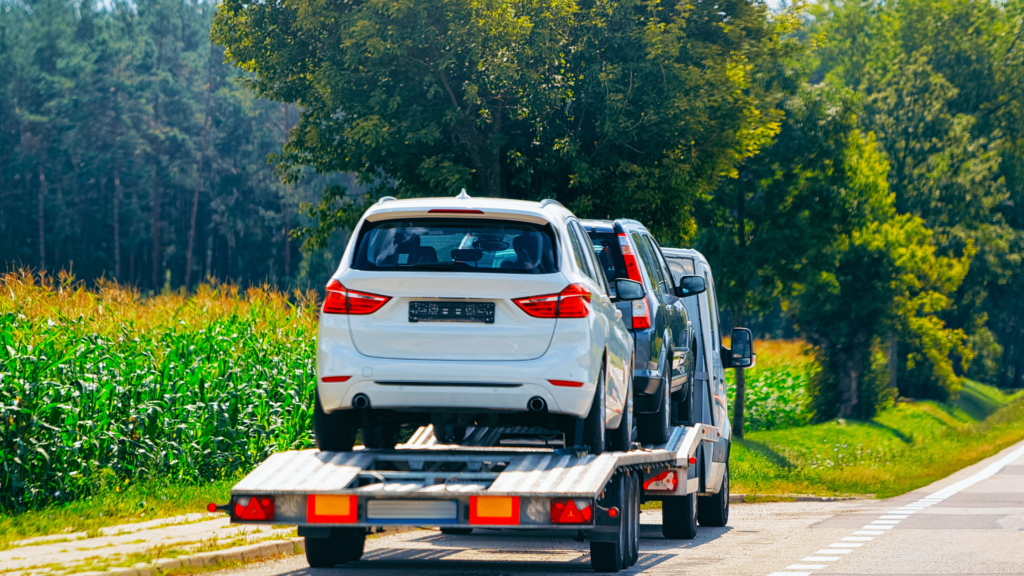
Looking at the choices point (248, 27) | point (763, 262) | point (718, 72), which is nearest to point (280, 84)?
point (248, 27)

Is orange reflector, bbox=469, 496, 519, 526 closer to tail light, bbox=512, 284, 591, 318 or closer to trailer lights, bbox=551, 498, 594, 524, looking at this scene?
trailer lights, bbox=551, 498, 594, 524

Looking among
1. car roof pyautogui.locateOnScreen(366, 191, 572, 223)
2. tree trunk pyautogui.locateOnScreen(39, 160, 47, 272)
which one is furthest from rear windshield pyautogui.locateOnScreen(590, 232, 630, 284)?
tree trunk pyautogui.locateOnScreen(39, 160, 47, 272)

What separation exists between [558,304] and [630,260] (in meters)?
2.86

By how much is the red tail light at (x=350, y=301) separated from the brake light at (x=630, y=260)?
3290 mm

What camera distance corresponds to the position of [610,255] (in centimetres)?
1144

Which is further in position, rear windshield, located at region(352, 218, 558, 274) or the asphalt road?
the asphalt road

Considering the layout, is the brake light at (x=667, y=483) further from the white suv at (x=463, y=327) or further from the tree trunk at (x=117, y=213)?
the tree trunk at (x=117, y=213)

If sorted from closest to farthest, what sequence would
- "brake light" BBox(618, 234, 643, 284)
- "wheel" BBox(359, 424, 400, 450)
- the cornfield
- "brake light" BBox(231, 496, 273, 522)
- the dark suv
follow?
"brake light" BBox(231, 496, 273, 522)
"wheel" BBox(359, 424, 400, 450)
the dark suv
"brake light" BBox(618, 234, 643, 284)
the cornfield

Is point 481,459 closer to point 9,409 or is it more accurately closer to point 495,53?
point 9,409

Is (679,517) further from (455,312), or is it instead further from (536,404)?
(455,312)

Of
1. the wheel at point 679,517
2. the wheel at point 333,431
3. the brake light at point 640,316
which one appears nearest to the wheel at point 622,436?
the brake light at point 640,316

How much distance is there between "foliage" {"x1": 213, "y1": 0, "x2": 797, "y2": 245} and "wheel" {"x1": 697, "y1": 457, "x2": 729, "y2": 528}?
8156mm

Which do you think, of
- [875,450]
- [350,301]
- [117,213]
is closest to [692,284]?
[350,301]

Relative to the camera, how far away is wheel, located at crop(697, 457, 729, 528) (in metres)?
15.5
